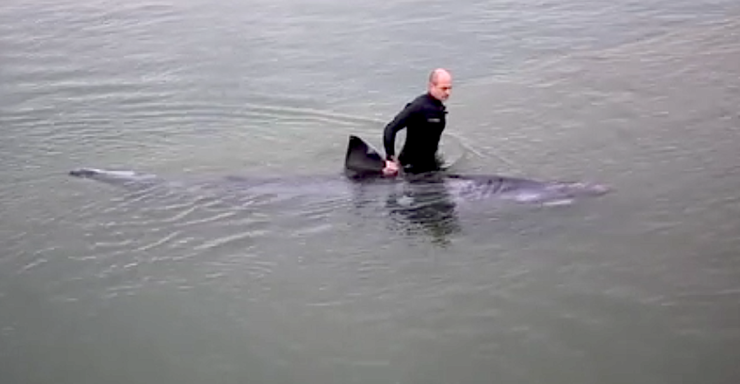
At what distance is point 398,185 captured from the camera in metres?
11.8

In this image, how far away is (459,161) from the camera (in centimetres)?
1277

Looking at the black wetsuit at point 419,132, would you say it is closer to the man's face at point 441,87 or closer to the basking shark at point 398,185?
the man's face at point 441,87

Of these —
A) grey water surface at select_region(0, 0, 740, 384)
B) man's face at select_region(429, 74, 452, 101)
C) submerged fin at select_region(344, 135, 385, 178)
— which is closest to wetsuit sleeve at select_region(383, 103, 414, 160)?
submerged fin at select_region(344, 135, 385, 178)

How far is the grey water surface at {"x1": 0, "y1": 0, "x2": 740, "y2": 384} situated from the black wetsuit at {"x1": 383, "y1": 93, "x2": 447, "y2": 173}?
1.79 ft

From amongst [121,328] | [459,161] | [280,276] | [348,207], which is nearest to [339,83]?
[459,161]

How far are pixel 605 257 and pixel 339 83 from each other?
20.9 feet

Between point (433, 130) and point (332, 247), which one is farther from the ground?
point (433, 130)

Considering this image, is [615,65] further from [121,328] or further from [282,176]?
[121,328]

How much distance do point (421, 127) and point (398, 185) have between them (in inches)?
29.2

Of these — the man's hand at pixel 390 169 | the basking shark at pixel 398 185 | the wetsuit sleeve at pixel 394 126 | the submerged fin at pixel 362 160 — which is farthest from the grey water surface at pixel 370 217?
the wetsuit sleeve at pixel 394 126

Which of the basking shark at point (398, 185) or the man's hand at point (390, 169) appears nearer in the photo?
the basking shark at point (398, 185)

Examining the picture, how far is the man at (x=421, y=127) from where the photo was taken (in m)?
11.9

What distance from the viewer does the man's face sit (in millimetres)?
11797

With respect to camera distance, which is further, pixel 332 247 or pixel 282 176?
pixel 282 176
